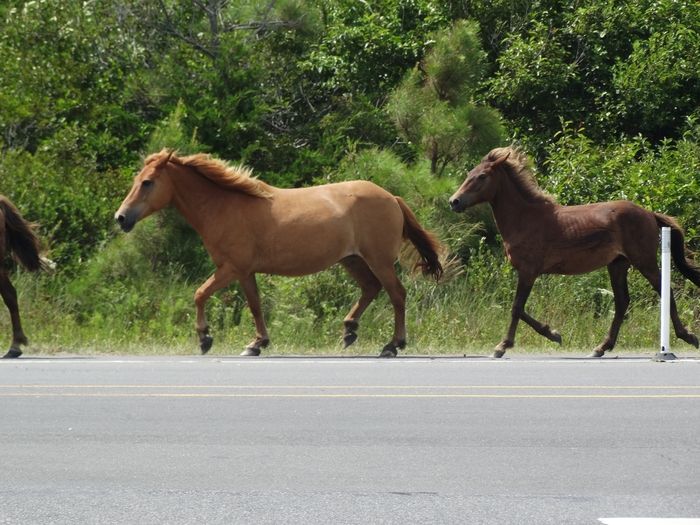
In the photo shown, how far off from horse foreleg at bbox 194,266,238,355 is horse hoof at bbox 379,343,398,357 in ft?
5.91

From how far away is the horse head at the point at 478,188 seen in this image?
1273cm

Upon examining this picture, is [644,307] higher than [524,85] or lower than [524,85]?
lower

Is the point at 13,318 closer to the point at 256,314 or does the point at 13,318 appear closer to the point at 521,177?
the point at 256,314

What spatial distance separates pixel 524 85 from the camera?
19.8 metres

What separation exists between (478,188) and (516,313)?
58.1 inches

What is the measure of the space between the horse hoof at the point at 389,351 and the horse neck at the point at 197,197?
89.0 inches

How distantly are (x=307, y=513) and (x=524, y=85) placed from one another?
1536cm

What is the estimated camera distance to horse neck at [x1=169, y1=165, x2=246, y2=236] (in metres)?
12.8

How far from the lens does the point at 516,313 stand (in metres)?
Answer: 12.2

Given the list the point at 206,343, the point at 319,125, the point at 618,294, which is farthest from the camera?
the point at 319,125

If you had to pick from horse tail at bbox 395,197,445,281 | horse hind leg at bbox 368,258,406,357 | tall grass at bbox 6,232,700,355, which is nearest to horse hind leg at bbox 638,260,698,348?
tall grass at bbox 6,232,700,355

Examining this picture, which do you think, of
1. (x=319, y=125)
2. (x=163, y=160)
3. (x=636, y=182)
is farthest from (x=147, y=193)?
(x=319, y=125)

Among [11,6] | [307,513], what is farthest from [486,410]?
[11,6]

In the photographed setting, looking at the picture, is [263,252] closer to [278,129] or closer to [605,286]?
[605,286]
